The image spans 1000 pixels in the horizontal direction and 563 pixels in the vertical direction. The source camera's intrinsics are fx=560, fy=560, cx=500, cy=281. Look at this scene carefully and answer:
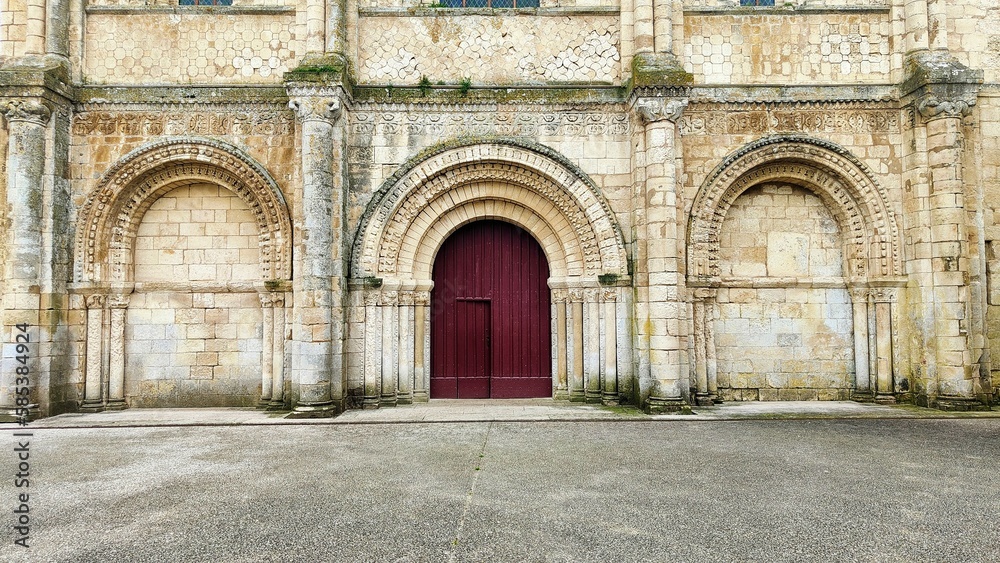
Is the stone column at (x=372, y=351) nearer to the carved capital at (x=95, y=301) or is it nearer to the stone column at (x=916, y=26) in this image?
the carved capital at (x=95, y=301)

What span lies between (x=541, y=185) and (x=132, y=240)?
7107 millimetres

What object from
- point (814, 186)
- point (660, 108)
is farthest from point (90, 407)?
point (814, 186)

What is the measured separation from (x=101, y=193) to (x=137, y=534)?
712 centimetres

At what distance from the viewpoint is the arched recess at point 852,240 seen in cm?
944

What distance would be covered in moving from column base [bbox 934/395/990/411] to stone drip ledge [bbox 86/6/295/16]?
12.4m

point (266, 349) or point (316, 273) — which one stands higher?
point (316, 273)

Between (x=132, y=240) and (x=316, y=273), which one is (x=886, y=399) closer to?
(x=316, y=273)

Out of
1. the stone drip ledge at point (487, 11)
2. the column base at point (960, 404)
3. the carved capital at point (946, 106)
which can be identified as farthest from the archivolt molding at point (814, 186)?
the stone drip ledge at point (487, 11)

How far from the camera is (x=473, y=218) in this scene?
1002 cm

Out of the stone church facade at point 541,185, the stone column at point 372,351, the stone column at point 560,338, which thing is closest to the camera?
the stone church facade at point 541,185

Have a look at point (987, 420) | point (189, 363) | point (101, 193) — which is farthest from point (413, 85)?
point (987, 420)

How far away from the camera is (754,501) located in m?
4.82

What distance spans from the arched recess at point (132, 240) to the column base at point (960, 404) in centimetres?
1067

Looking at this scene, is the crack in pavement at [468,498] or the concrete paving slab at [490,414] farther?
the concrete paving slab at [490,414]
